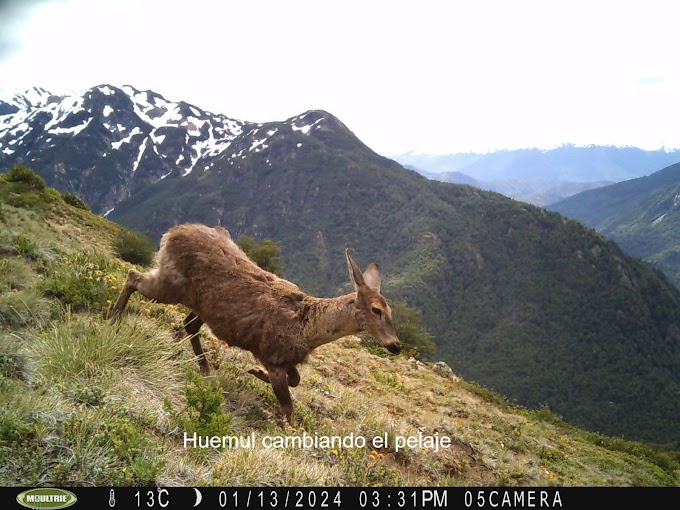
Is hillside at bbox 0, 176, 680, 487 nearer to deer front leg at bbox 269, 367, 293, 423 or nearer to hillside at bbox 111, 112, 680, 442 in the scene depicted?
deer front leg at bbox 269, 367, 293, 423

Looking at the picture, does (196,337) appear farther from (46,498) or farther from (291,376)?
(46,498)

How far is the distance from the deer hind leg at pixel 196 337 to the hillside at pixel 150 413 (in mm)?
132

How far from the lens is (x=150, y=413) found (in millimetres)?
3912

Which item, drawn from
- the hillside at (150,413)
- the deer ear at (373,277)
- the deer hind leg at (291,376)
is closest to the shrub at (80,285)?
the hillside at (150,413)

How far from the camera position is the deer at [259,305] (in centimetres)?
512

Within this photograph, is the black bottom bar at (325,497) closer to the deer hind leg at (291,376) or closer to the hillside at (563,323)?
the deer hind leg at (291,376)

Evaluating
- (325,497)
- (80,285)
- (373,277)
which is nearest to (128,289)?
(80,285)

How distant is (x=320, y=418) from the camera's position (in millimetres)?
6023

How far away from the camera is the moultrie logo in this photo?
98.1 inches

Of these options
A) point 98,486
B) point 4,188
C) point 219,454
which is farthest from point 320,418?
point 4,188

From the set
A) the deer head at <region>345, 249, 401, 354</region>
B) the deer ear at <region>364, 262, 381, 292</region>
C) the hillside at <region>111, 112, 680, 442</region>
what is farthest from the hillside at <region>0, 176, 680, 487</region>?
the hillside at <region>111, 112, 680, 442</region>

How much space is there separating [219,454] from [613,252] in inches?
8609

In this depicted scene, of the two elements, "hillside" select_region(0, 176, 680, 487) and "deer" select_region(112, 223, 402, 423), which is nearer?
"hillside" select_region(0, 176, 680, 487)

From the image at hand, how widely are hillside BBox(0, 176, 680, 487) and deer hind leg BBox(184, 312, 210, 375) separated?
132 mm
